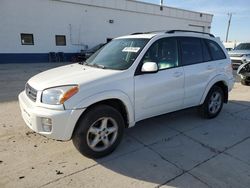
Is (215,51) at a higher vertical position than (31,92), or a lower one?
higher

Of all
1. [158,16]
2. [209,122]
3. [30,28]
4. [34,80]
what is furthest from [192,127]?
[158,16]

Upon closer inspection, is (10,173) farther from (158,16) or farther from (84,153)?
(158,16)

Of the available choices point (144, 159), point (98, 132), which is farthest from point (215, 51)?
point (98, 132)

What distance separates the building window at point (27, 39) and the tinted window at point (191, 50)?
1565cm

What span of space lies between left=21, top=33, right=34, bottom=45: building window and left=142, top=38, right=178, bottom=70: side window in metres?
15.7

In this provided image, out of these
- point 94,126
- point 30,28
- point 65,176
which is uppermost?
point 30,28

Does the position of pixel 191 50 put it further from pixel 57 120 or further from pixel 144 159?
→ pixel 57 120

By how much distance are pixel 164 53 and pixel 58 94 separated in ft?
6.65

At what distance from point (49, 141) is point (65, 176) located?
3.42 ft

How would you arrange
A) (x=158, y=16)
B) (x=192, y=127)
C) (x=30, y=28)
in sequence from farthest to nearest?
(x=158, y=16) → (x=30, y=28) → (x=192, y=127)

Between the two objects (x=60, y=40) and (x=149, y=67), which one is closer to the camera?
(x=149, y=67)

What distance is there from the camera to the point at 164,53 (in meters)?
4.06

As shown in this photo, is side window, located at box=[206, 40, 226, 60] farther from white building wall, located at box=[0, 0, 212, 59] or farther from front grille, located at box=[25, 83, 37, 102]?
white building wall, located at box=[0, 0, 212, 59]

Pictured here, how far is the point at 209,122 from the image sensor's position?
16.0ft
